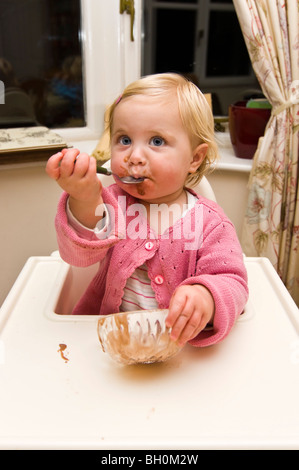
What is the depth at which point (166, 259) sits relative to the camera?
75cm

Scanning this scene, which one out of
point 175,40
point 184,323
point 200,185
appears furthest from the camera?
point 175,40

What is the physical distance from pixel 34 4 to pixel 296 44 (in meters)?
0.97

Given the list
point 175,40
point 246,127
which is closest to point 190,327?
point 246,127

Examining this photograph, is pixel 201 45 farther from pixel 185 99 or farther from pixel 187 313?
pixel 187 313

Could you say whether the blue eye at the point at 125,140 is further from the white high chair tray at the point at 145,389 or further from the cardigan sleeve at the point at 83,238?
the white high chair tray at the point at 145,389

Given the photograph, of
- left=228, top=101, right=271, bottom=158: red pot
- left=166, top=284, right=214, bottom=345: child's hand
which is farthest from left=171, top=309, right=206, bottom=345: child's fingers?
left=228, top=101, right=271, bottom=158: red pot

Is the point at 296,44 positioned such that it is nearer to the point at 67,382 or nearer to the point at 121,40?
the point at 121,40

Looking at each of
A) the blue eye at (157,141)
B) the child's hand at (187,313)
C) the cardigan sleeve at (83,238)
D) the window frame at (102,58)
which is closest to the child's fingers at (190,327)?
the child's hand at (187,313)

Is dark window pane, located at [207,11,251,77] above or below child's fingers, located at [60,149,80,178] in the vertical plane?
above

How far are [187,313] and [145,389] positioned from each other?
0.12m

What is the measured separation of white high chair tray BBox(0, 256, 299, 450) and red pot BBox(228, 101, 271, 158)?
1.03 metres

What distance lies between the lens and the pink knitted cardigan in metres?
0.63

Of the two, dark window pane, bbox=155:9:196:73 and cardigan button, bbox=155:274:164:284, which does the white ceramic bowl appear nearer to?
cardigan button, bbox=155:274:164:284

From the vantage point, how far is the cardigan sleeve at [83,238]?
0.64m
